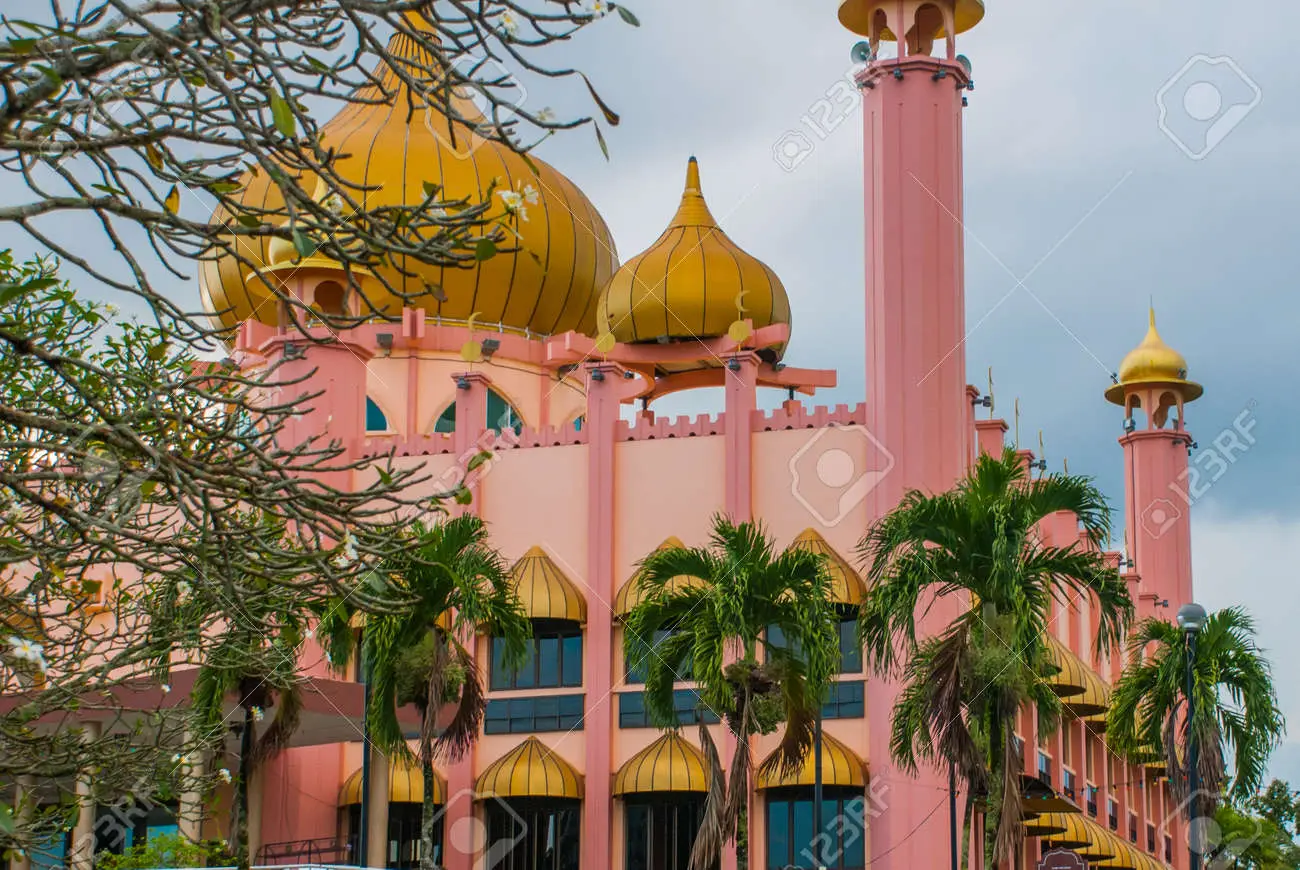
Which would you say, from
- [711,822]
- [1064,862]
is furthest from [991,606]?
[711,822]

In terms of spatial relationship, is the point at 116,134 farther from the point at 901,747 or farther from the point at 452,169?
the point at 452,169

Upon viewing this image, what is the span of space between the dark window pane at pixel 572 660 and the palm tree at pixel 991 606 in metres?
11.0

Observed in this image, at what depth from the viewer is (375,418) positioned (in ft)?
128

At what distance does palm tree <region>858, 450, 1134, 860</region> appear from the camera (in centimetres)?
2175

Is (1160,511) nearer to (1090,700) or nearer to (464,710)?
(1090,700)

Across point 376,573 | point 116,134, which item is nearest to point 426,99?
point 116,134

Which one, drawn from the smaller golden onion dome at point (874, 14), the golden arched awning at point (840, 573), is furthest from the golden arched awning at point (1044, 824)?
the smaller golden onion dome at point (874, 14)

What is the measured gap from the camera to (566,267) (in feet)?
134

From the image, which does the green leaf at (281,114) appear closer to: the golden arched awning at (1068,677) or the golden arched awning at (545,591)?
the golden arched awning at (545,591)

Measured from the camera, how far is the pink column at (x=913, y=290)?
3206 cm

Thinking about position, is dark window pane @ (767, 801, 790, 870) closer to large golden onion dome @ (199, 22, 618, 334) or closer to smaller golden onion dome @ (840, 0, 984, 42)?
large golden onion dome @ (199, 22, 618, 334)

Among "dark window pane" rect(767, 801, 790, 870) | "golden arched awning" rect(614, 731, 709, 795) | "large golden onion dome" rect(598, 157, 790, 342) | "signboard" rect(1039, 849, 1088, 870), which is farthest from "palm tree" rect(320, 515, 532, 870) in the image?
"large golden onion dome" rect(598, 157, 790, 342)

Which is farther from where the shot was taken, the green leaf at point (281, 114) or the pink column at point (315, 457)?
the pink column at point (315, 457)

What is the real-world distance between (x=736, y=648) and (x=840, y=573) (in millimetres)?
6745
